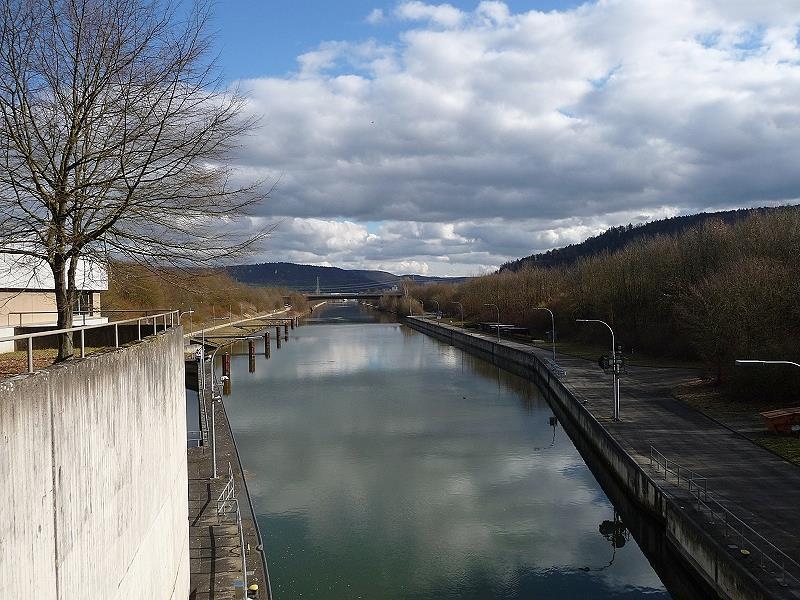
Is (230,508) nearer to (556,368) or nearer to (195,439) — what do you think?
(195,439)

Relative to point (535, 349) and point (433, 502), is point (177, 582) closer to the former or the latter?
point (433, 502)

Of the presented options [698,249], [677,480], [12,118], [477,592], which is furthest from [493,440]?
[698,249]

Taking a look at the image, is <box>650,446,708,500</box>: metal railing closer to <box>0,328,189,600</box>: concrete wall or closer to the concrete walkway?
the concrete walkway

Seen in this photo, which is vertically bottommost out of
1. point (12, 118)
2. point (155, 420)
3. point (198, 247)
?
point (155, 420)

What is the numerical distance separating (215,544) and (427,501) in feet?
28.8

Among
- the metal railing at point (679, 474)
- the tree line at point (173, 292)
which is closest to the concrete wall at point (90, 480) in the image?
the tree line at point (173, 292)

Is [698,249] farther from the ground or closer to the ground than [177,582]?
farther from the ground

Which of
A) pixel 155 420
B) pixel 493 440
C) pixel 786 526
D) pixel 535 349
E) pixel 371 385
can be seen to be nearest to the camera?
pixel 155 420

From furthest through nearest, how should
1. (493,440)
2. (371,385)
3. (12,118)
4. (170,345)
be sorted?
(371,385) < (493,440) < (170,345) < (12,118)

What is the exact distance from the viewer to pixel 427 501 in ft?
70.2

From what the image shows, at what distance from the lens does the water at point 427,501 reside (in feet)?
52.7

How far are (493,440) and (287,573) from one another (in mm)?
15489

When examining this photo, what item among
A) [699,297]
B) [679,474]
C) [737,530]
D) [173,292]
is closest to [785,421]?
[679,474]

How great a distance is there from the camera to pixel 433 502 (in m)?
21.3
